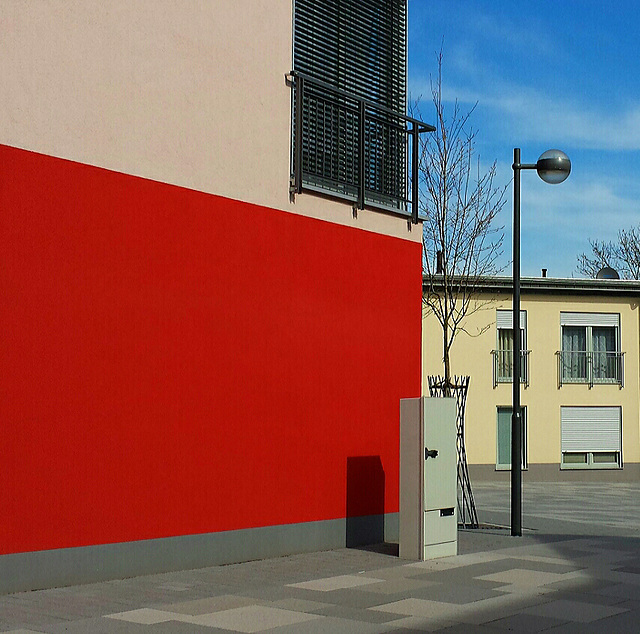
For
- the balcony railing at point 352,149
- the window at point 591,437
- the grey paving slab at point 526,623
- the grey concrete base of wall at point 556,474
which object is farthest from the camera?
the window at point 591,437

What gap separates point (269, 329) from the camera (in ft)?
39.6

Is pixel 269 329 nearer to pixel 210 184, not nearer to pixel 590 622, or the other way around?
pixel 210 184

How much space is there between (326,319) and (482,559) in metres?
3.56

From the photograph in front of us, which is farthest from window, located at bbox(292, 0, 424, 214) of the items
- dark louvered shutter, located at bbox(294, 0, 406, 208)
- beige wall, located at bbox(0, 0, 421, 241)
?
beige wall, located at bbox(0, 0, 421, 241)

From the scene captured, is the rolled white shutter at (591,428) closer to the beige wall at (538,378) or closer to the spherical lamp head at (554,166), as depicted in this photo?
the beige wall at (538,378)

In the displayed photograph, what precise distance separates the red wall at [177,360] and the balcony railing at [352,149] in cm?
59

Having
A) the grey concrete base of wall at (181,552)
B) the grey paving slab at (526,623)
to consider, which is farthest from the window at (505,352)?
the grey paving slab at (526,623)

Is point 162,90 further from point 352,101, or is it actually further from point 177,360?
point 352,101

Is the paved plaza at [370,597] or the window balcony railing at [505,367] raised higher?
the window balcony railing at [505,367]

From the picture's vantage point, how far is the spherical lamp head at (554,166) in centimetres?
1457

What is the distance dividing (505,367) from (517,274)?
19.1 m

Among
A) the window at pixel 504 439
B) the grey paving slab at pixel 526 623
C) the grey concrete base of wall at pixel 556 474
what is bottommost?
the grey concrete base of wall at pixel 556 474

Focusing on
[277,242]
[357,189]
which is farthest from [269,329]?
[357,189]

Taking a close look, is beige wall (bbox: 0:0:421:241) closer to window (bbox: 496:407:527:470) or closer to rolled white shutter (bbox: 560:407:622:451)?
window (bbox: 496:407:527:470)
